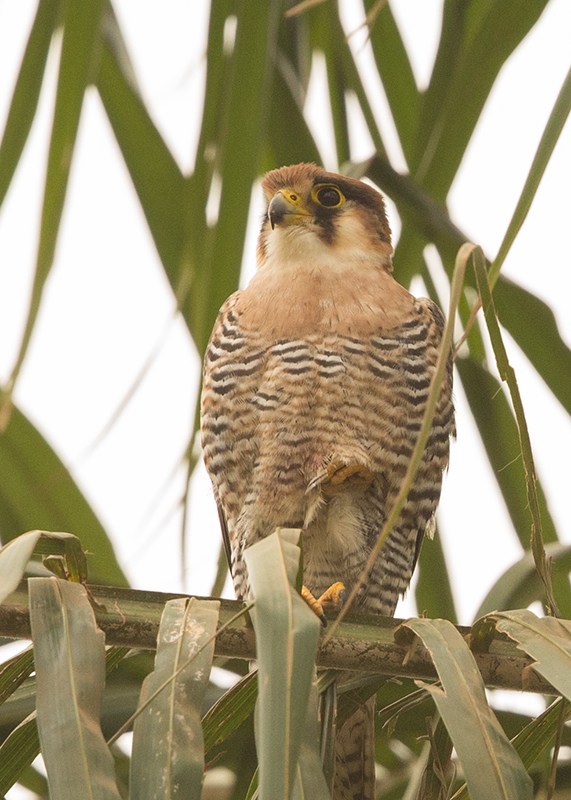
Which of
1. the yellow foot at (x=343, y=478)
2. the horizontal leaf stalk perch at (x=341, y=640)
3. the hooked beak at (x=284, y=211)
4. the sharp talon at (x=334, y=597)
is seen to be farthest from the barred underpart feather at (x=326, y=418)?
the horizontal leaf stalk perch at (x=341, y=640)

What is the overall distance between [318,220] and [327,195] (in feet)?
0.36

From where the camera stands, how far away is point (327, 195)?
3.35 m

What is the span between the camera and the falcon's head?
3.21m

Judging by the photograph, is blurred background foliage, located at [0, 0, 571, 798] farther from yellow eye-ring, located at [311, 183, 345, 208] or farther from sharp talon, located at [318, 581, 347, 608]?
yellow eye-ring, located at [311, 183, 345, 208]

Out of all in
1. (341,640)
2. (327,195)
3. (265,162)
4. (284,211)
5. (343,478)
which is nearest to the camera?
(341,640)

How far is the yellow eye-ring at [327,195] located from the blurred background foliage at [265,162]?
1.56 feet

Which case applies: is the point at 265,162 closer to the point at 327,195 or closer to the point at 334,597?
the point at 327,195

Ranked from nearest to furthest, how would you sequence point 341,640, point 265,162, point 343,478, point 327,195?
point 341,640 < point 343,478 < point 265,162 < point 327,195

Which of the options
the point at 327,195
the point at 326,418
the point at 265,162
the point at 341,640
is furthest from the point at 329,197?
the point at 341,640

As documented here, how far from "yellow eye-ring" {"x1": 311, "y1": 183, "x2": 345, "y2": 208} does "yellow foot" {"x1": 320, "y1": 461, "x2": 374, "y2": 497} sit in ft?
3.51

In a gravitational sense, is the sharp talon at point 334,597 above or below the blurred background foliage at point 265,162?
below

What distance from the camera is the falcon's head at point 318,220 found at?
321 cm

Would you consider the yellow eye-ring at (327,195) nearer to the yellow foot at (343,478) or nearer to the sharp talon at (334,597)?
the yellow foot at (343,478)

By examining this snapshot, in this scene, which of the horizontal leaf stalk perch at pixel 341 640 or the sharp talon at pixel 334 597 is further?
the sharp talon at pixel 334 597
